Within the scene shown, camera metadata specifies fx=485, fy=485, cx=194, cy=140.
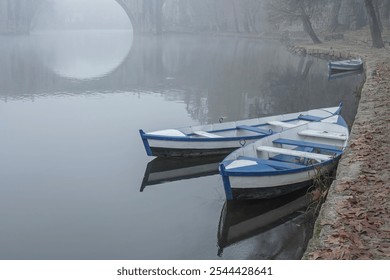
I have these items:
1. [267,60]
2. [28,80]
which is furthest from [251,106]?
[267,60]

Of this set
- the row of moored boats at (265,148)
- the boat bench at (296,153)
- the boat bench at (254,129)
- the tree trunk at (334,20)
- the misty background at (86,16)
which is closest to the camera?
the row of moored boats at (265,148)

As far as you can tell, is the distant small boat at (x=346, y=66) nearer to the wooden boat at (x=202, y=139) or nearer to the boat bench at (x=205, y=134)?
the wooden boat at (x=202, y=139)

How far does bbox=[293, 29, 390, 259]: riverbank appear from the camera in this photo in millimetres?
5328

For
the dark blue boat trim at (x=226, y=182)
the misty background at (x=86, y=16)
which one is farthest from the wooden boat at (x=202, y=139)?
the misty background at (x=86, y=16)

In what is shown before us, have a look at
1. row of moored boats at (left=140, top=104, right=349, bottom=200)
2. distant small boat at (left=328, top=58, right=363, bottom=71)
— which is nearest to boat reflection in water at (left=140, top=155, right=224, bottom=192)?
row of moored boats at (left=140, top=104, right=349, bottom=200)

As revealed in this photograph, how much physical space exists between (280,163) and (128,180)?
3466 mm

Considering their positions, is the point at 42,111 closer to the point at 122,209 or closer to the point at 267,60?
the point at 122,209

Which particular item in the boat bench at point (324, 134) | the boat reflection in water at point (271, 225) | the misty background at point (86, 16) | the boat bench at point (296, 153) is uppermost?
the boat bench at point (296, 153)

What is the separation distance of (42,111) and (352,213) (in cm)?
1463

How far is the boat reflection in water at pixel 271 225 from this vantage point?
730cm

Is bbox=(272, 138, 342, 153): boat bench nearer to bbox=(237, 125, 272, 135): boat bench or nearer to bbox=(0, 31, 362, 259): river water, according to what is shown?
bbox=(237, 125, 272, 135): boat bench

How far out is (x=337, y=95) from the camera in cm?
2053

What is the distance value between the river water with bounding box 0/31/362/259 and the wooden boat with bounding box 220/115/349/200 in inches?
16.8

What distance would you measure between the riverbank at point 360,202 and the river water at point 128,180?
1.09m
